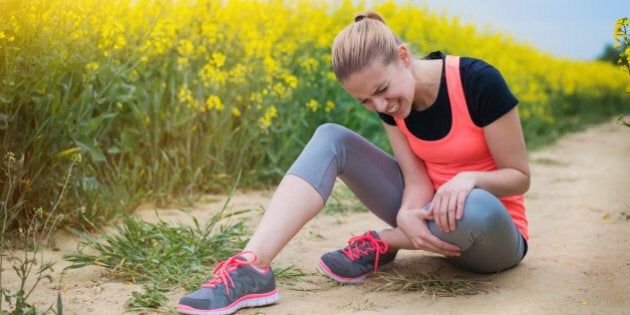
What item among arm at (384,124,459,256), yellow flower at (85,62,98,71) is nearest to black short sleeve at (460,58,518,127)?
arm at (384,124,459,256)

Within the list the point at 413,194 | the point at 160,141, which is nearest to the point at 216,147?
the point at 160,141

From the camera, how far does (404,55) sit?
2.10 meters

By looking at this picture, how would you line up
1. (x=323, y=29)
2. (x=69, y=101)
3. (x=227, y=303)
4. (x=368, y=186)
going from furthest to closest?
(x=323, y=29)
(x=69, y=101)
(x=368, y=186)
(x=227, y=303)

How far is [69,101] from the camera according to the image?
298 centimetres

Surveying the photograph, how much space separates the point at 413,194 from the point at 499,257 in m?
0.36

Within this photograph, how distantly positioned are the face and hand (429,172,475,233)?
280mm

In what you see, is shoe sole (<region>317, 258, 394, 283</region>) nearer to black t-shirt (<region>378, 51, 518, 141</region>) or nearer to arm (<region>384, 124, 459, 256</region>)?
arm (<region>384, 124, 459, 256</region>)

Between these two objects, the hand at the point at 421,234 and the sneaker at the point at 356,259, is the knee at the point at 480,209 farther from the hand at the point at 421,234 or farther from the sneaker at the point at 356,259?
the sneaker at the point at 356,259

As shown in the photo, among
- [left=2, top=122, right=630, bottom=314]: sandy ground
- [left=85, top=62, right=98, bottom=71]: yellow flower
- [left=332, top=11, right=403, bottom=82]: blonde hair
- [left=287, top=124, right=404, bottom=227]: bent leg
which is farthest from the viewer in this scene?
[left=85, top=62, right=98, bottom=71]: yellow flower

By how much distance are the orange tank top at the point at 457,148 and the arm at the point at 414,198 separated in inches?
1.1

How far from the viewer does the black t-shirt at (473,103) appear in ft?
6.81

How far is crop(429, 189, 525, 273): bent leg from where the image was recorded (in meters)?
2.02

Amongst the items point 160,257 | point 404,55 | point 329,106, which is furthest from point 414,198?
point 329,106

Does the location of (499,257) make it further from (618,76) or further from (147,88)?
(618,76)
